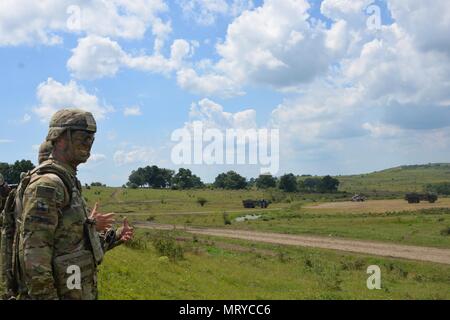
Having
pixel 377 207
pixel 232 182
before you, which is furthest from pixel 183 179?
pixel 377 207

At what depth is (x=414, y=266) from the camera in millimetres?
21312

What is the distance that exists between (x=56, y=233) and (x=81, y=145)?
80cm

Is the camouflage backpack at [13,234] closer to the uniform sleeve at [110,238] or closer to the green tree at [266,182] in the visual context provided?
the uniform sleeve at [110,238]

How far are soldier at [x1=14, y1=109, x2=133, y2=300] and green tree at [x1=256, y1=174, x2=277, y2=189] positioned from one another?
377 ft

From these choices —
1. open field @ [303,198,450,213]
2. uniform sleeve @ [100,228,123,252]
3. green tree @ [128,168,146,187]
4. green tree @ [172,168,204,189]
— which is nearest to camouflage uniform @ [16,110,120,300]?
uniform sleeve @ [100,228,123,252]

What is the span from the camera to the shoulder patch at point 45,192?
387 cm

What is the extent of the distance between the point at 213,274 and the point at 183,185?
10755 centimetres

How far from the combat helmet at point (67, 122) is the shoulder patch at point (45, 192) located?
58cm

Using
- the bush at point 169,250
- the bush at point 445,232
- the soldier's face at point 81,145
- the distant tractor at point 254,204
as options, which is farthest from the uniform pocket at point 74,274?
the distant tractor at point 254,204

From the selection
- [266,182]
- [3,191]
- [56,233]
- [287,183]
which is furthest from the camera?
[266,182]

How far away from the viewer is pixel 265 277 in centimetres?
1691

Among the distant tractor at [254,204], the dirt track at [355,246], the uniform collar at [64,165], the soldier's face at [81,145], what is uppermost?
the soldier's face at [81,145]

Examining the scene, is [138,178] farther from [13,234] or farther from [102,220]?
[13,234]

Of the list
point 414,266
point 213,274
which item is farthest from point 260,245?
point 213,274
